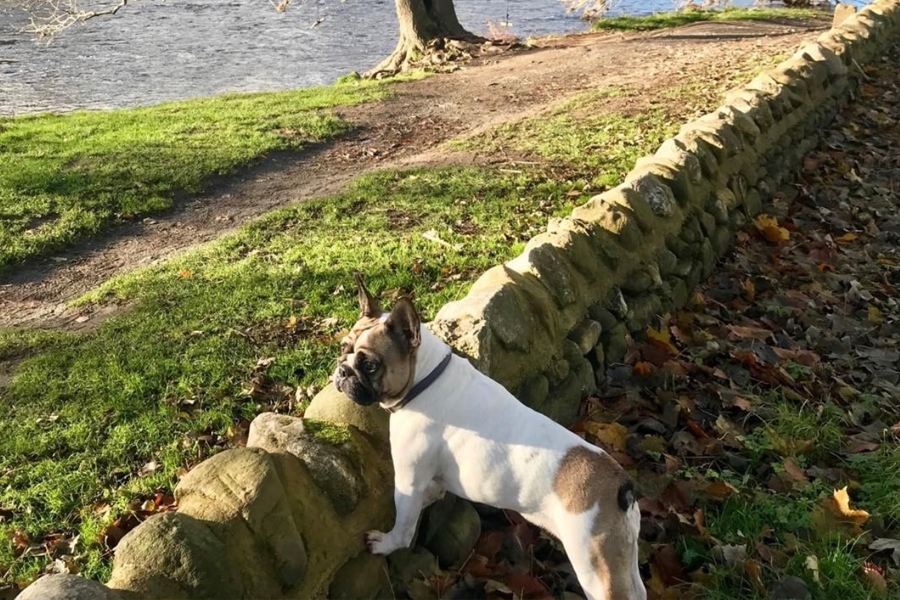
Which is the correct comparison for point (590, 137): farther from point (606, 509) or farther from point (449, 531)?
point (606, 509)

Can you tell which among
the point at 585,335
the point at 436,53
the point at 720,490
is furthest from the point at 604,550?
the point at 436,53

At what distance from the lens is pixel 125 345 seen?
17.4 feet

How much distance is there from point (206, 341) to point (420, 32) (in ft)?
43.3

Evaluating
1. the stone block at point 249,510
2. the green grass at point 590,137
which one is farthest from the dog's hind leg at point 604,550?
the green grass at point 590,137

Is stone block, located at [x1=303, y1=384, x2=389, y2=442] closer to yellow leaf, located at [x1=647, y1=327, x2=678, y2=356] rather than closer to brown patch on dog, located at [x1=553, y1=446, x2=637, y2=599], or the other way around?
brown patch on dog, located at [x1=553, y1=446, x2=637, y2=599]

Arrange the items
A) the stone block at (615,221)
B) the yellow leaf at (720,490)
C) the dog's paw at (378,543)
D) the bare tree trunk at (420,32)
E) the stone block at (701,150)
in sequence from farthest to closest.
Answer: the bare tree trunk at (420,32) → the stone block at (701,150) → the stone block at (615,221) → the yellow leaf at (720,490) → the dog's paw at (378,543)

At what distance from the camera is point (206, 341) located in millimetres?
5246

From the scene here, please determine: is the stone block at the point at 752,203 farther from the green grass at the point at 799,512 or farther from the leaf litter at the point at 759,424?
the green grass at the point at 799,512

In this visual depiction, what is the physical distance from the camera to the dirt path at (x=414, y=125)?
680 cm

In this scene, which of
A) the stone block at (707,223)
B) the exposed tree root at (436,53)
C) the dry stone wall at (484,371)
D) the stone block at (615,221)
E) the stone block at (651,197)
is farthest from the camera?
the exposed tree root at (436,53)

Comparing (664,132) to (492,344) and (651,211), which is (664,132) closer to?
(651,211)

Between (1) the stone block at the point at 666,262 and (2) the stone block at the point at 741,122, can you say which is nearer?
(1) the stone block at the point at 666,262

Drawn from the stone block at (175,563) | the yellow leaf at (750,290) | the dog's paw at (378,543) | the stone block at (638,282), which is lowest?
the yellow leaf at (750,290)

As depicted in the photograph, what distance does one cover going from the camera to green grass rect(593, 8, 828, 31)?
19.7m
